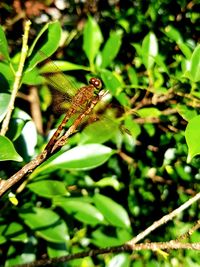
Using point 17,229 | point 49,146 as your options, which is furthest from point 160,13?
point 49,146

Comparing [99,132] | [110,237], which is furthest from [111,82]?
[110,237]

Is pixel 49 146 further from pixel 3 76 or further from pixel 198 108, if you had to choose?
pixel 198 108

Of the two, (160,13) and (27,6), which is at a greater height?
(27,6)

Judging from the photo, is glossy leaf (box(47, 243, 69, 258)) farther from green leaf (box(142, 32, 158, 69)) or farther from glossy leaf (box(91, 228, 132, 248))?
green leaf (box(142, 32, 158, 69))

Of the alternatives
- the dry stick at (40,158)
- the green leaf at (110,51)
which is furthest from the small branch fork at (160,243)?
the green leaf at (110,51)

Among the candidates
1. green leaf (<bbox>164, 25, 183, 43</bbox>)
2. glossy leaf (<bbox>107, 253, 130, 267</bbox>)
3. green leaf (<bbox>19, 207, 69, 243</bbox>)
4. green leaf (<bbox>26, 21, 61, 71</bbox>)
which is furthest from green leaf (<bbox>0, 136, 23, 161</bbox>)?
green leaf (<bbox>164, 25, 183, 43</bbox>)

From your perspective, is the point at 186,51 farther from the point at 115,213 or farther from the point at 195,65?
the point at 115,213

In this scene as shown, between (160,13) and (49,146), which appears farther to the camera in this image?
(160,13)
